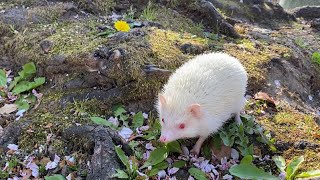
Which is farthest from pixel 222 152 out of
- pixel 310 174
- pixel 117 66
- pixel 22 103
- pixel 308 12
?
pixel 308 12

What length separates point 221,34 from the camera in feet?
20.0

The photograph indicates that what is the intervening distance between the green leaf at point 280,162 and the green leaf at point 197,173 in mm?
601

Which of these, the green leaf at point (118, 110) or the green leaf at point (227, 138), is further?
the green leaf at point (118, 110)

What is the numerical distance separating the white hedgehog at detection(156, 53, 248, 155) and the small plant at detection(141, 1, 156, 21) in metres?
1.99

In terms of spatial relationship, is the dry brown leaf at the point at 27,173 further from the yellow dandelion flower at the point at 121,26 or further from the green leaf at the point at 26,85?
the yellow dandelion flower at the point at 121,26

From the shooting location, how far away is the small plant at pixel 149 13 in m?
5.73

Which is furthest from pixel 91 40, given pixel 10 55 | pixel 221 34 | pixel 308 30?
pixel 308 30

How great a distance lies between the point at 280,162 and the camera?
11.4ft

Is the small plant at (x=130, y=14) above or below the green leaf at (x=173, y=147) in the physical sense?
above

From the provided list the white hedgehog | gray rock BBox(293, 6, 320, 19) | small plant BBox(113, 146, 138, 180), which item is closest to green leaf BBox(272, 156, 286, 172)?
the white hedgehog

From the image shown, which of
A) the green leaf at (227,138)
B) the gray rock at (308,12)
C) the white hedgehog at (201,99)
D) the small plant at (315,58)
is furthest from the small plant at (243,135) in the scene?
the gray rock at (308,12)

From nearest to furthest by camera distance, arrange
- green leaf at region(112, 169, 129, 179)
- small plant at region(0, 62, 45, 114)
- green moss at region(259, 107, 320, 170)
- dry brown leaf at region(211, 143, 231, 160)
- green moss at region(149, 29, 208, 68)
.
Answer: green leaf at region(112, 169, 129, 179) < green moss at region(259, 107, 320, 170) < dry brown leaf at region(211, 143, 231, 160) < small plant at region(0, 62, 45, 114) < green moss at region(149, 29, 208, 68)

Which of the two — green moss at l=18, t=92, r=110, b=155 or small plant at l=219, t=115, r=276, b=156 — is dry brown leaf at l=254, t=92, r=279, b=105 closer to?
small plant at l=219, t=115, r=276, b=156

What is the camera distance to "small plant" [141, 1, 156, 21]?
5734 mm
